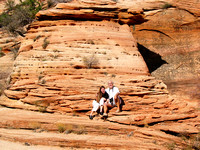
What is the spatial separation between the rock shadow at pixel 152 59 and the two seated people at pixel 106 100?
8175 mm

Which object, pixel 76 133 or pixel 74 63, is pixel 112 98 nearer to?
pixel 76 133

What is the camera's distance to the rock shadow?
1557 cm

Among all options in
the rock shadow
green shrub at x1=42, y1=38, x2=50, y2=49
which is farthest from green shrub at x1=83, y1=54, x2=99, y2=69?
the rock shadow

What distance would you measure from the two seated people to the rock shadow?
8.18m

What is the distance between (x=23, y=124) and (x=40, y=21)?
217 inches

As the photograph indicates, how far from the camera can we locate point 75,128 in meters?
7.29

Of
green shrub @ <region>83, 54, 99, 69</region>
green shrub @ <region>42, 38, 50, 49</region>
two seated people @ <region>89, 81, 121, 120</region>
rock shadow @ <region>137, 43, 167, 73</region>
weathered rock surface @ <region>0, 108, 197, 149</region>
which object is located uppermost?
green shrub @ <region>42, 38, 50, 49</region>

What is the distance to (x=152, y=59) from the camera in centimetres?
1606

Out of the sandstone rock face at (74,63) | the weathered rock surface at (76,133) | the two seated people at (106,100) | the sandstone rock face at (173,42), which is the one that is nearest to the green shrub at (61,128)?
the weathered rock surface at (76,133)

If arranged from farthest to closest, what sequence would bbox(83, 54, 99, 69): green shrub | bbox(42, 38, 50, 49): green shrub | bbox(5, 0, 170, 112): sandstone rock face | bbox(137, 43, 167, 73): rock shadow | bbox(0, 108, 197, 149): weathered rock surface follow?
1. bbox(137, 43, 167, 73): rock shadow
2. bbox(42, 38, 50, 49): green shrub
3. bbox(83, 54, 99, 69): green shrub
4. bbox(5, 0, 170, 112): sandstone rock face
5. bbox(0, 108, 197, 149): weathered rock surface

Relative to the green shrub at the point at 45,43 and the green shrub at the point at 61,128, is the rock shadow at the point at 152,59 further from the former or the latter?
the green shrub at the point at 61,128

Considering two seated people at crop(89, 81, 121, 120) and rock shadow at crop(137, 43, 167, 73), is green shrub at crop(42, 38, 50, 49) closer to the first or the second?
two seated people at crop(89, 81, 121, 120)

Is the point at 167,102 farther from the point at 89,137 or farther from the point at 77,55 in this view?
the point at 77,55

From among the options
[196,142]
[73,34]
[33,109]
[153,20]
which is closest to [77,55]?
[73,34]
